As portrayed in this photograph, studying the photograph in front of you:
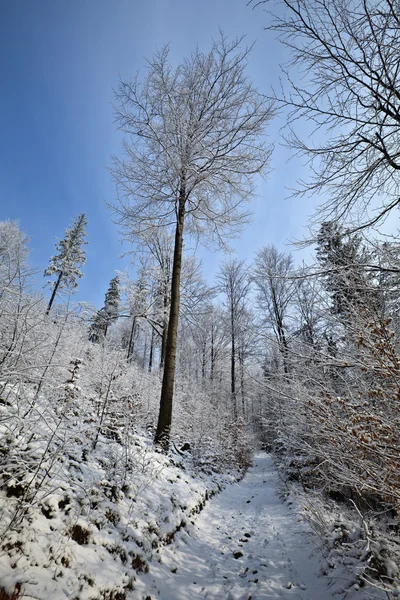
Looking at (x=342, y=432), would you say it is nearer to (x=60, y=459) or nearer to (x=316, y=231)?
(x=316, y=231)

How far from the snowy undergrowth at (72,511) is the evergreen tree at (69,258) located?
60.4 feet

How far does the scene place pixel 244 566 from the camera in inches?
141

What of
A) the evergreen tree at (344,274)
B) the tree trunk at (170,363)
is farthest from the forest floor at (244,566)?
the evergreen tree at (344,274)

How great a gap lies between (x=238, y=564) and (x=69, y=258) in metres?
22.8

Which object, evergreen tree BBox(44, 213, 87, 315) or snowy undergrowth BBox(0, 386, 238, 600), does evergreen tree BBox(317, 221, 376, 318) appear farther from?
evergreen tree BBox(44, 213, 87, 315)

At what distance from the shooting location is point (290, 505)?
636 cm

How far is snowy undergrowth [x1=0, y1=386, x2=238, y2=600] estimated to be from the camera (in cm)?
208

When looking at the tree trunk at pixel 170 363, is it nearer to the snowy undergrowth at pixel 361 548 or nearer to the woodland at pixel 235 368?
the woodland at pixel 235 368

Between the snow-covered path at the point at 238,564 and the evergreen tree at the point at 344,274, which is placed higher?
the evergreen tree at the point at 344,274

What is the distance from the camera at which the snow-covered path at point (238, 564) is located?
2896mm

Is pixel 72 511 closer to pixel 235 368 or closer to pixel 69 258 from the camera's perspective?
pixel 235 368

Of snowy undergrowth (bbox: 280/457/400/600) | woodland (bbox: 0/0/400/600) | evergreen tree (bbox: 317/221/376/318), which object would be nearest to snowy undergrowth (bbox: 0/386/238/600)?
woodland (bbox: 0/0/400/600)

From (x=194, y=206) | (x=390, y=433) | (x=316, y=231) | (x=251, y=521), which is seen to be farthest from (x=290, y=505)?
(x=194, y=206)

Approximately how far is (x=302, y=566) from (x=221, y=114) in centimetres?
916
